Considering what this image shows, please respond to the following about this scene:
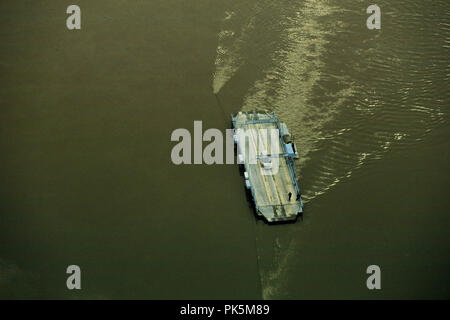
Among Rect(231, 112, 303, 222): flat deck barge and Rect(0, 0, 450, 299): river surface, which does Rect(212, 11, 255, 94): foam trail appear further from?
Rect(231, 112, 303, 222): flat deck barge

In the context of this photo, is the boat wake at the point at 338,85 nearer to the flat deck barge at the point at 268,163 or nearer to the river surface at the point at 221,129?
the river surface at the point at 221,129

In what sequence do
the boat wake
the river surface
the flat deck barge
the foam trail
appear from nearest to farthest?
the river surface → the flat deck barge → the boat wake → the foam trail

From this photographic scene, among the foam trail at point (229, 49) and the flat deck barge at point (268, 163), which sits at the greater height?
the foam trail at point (229, 49)

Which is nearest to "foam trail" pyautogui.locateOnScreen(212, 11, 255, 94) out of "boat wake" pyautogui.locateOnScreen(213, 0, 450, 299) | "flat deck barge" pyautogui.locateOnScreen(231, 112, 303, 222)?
"boat wake" pyautogui.locateOnScreen(213, 0, 450, 299)

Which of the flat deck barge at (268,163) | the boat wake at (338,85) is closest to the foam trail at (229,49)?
the boat wake at (338,85)

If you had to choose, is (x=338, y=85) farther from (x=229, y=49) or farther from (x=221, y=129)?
(x=221, y=129)

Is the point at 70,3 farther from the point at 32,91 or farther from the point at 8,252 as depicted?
the point at 8,252
